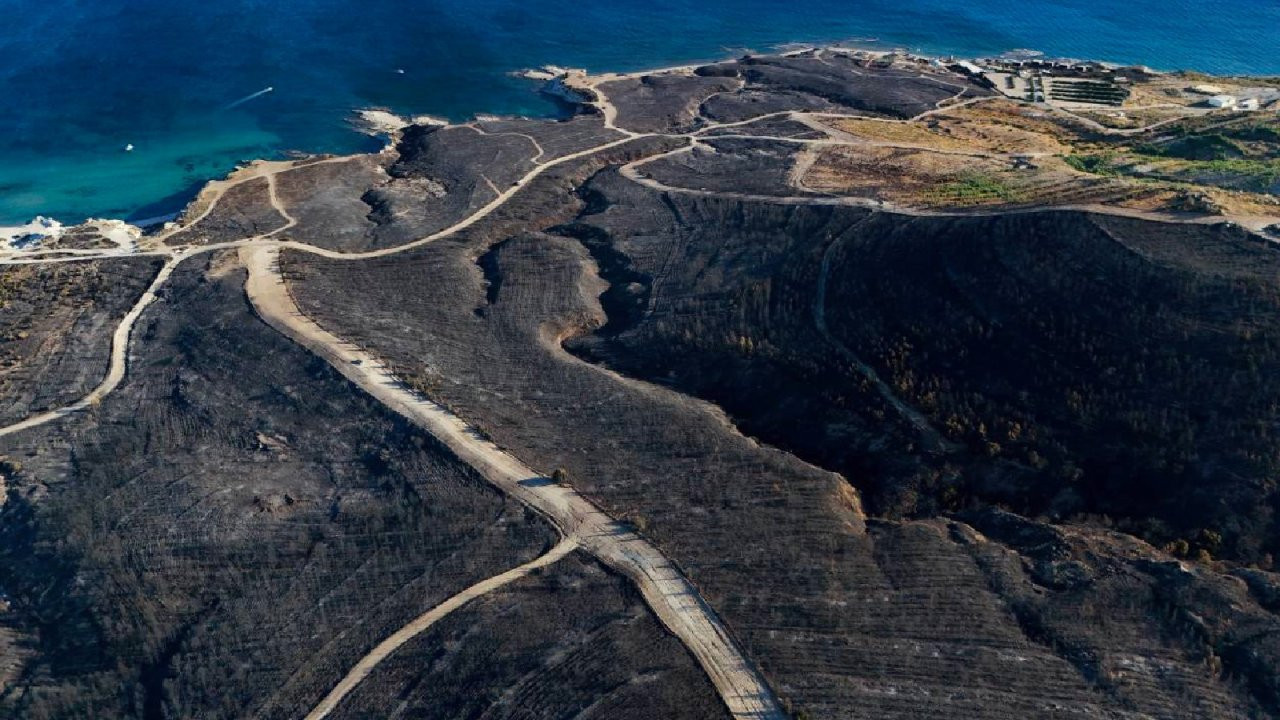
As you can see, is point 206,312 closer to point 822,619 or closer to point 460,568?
point 460,568

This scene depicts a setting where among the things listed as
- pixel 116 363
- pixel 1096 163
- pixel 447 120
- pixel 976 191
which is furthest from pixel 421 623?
pixel 447 120

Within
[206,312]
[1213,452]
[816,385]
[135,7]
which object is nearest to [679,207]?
[816,385]

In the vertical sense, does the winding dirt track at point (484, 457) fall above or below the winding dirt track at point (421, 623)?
above

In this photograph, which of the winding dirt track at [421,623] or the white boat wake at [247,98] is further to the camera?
the white boat wake at [247,98]

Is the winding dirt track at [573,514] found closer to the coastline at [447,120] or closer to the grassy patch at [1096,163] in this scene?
the coastline at [447,120]

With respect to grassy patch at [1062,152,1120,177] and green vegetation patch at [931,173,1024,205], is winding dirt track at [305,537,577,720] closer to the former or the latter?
green vegetation patch at [931,173,1024,205]

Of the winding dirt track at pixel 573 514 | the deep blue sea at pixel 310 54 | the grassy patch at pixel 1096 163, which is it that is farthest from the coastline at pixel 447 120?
the grassy patch at pixel 1096 163

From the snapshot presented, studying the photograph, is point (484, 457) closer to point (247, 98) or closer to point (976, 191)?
point (976, 191)
